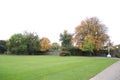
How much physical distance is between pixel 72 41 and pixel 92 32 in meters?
6.53

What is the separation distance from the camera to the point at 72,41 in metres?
65.9

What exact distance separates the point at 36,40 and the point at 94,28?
22.1 m

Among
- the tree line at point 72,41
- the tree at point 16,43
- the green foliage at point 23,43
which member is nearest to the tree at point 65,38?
the tree line at point 72,41

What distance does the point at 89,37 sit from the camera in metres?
61.3

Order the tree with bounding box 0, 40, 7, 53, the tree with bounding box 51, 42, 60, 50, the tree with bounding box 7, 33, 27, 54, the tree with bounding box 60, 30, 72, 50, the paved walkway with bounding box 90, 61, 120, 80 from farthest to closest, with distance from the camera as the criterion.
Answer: the tree with bounding box 51, 42, 60, 50 < the tree with bounding box 0, 40, 7, 53 < the tree with bounding box 7, 33, 27, 54 < the tree with bounding box 60, 30, 72, 50 < the paved walkway with bounding box 90, 61, 120, 80

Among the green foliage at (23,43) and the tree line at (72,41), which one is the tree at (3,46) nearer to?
the tree line at (72,41)

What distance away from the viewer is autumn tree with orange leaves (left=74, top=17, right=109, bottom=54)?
203 ft

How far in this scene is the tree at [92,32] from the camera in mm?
61969

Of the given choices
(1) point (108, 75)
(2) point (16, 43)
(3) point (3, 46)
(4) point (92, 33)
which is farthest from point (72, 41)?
(1) point (108, 75)

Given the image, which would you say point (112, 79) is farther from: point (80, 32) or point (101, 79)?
point (80, 32)

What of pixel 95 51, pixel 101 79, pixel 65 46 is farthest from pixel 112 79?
pixel 65 46

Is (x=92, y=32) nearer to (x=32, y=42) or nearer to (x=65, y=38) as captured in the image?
(x=65, y=38)

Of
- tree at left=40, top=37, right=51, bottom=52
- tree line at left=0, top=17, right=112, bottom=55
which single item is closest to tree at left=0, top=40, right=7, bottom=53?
tree line at left=0, top=17, right=112, bottom=55

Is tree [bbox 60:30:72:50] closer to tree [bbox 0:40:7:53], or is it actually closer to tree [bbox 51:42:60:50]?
tree [bbox 51:42:60:50]
